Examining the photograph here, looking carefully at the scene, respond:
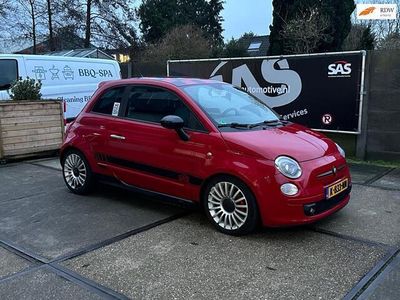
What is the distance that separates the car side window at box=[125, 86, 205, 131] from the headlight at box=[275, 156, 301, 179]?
3.00ft

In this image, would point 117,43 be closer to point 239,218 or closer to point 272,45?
point 272,45

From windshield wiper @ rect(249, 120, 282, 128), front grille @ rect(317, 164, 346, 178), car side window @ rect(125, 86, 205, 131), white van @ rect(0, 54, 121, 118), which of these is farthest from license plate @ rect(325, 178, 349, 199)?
white van @ rect(0, 54, 121, 118)

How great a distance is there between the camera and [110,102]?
567 centimetres

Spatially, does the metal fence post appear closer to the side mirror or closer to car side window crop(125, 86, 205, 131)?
car side window crop(125, 86, 205, 131)

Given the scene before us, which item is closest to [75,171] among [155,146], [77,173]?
[77,173]

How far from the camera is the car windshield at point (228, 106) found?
4859mm

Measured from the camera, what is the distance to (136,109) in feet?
17.6

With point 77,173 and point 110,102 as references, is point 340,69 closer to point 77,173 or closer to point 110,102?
point 110,102

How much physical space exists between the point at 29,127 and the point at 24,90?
2.40 ft

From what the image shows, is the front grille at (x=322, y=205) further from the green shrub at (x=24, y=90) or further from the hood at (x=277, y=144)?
the green shrub at (x=24, y=90)

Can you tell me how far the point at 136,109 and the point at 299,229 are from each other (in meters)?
2.32

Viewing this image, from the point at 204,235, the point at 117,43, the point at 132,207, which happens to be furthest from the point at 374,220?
the point at 117,43

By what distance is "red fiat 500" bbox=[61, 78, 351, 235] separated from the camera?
4223 millimetres

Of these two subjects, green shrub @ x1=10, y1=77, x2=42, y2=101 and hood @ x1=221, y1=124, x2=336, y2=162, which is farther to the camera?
green shrub @ x1=10, y1=77, x2=42, y2=101
